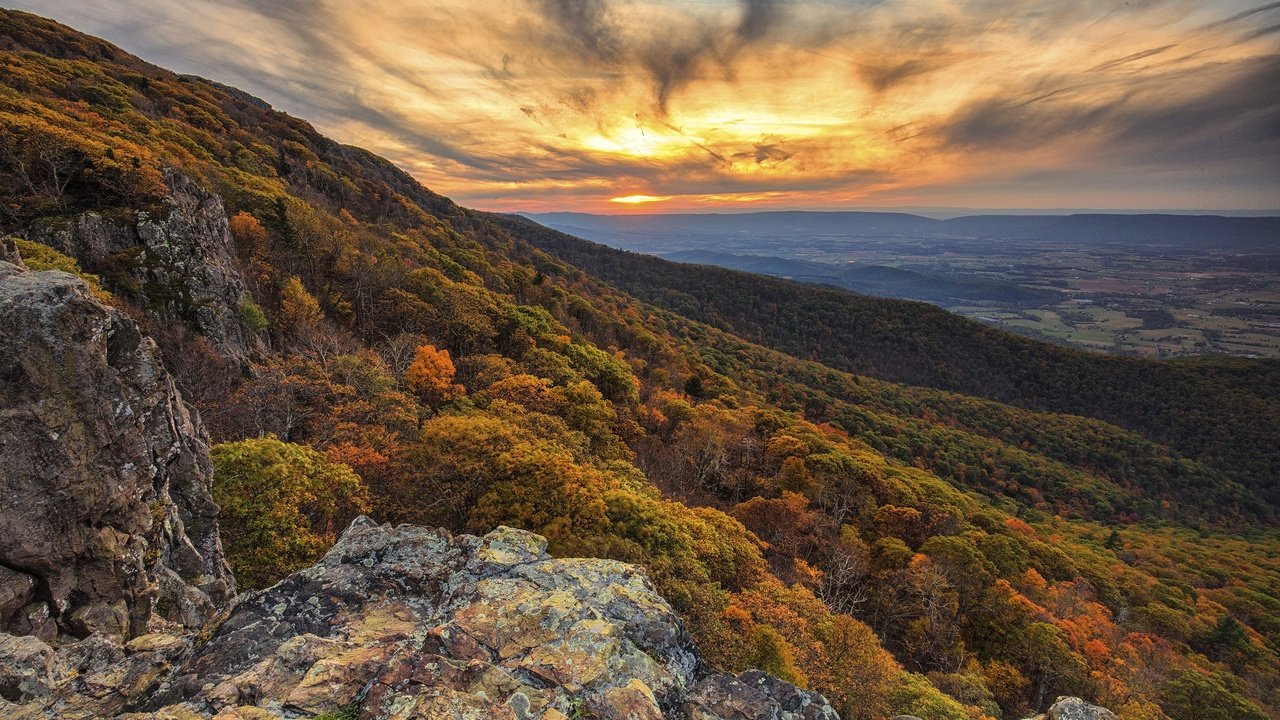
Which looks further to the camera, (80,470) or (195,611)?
(195,611)

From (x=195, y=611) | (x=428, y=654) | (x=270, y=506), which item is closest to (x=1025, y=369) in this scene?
(x=428, y=654)

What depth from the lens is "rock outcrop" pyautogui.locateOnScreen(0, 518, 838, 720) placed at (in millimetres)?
7844

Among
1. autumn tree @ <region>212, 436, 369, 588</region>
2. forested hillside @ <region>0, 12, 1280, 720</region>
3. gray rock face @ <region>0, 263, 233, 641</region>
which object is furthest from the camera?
forested hillside @ <region>0, 12, 1280, 720</region>

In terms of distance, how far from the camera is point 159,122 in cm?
4534

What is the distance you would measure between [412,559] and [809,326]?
185501 millimetres

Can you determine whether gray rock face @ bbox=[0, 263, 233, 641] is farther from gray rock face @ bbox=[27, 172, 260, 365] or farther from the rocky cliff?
gray rock face @ bbox=[27, 172, 260, 365]

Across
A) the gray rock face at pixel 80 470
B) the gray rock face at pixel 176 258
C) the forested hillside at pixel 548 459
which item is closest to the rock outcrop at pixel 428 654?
the gray rock face at pixel 80 470

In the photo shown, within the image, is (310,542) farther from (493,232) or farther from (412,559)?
(493,232)

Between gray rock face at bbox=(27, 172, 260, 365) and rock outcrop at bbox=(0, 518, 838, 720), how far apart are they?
1854 centimetres

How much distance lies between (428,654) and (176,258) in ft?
88.8

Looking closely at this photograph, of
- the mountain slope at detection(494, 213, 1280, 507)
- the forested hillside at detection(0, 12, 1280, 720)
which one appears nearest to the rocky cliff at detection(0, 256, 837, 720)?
the forested hillside at detection(0, 12, 1280, 720)

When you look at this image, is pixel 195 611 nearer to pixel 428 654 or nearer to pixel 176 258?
pixel 428 654

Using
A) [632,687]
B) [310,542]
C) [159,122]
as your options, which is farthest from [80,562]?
[159,122]

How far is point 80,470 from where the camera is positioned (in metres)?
8.98
